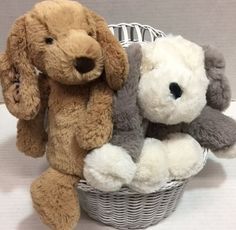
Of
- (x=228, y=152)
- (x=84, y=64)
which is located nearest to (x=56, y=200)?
(x=84, y=64)

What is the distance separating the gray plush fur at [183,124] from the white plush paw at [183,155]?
0.08 feet

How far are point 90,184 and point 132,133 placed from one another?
100 millimetres

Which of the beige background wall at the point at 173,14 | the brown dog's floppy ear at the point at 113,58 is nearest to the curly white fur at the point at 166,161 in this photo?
the brown dog's floppy ear at the point at 113,58

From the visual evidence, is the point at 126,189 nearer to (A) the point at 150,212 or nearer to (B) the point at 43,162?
(A) the point at 150,212

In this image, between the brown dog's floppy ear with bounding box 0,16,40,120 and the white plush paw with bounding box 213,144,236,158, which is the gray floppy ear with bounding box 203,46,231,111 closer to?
the white plush paw with bounding box 213,144,236,158

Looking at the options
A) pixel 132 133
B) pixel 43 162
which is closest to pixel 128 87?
pixel 132 133

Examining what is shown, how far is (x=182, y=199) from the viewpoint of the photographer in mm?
895

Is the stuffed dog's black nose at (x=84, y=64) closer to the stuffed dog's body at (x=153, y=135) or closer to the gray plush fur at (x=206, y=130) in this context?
the stuffed dog's body at (x=153, y=135)

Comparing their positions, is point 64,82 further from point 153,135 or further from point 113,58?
point 153,135

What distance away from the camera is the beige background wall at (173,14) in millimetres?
1061

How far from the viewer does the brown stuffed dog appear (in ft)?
2.24

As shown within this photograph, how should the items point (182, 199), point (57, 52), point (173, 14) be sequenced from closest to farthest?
point (57, 52) → point (182, 199) → point (173, 14)

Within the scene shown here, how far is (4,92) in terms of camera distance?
741mm

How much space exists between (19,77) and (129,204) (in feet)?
0.87
